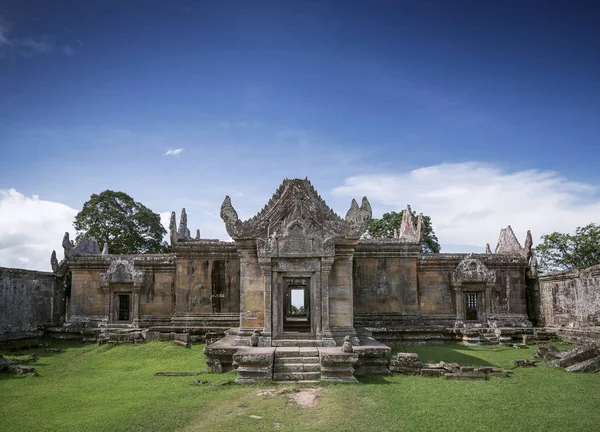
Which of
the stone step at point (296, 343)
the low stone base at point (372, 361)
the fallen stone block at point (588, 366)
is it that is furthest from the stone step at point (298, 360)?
the fallen stone block at point (588, 366)

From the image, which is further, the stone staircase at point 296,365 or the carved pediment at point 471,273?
the carved pediment at point 471,273

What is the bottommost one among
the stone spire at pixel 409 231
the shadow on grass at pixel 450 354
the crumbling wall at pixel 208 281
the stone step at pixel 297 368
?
the shadow on grass at pixel 450 354

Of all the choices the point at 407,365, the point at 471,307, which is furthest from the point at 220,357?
the point at 471,307

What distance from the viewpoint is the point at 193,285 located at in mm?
21641

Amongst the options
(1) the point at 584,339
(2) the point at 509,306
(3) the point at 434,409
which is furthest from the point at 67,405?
(2) the point at 509,306

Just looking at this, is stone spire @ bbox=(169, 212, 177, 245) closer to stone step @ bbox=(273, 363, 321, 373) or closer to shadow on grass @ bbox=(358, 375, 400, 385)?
stone step @ bbox=(273, 363, 321, 373)

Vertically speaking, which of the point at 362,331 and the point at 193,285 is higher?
the point at 193,285

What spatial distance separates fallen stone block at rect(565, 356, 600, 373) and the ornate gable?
277 inches

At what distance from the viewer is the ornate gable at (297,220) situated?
1397 centimetres

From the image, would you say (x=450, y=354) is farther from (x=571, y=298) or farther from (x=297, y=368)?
(x=571, y=298)

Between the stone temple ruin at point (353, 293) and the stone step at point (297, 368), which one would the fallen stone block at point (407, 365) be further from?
the stone temple ruin at point (353, 293)

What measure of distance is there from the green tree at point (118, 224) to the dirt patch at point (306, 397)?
91.0ft

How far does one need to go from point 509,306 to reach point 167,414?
61.5 feet

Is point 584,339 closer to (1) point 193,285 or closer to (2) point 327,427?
(2) point 327,427
